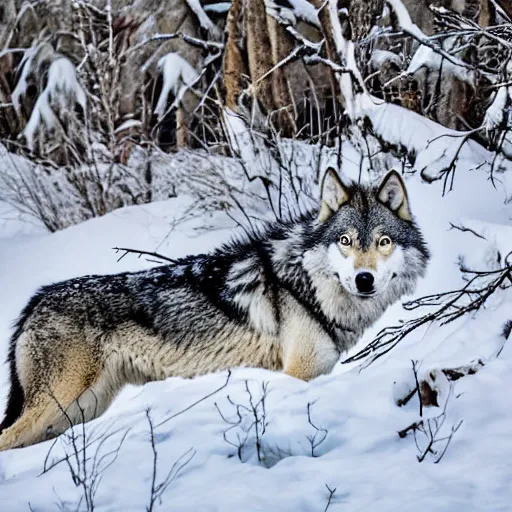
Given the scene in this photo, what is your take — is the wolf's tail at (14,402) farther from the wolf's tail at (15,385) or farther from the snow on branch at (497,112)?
the snow on branch at (497,112)

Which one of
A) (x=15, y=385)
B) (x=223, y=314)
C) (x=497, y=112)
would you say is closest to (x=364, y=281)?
(x=223, y=314)

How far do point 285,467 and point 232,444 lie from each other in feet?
1.07

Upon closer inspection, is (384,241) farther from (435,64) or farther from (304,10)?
(304,10)

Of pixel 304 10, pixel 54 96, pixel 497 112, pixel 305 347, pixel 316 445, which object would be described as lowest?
pixel 54 96

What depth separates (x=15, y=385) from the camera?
15.7ft

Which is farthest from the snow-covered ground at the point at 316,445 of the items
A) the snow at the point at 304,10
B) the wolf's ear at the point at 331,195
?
the snow at the point at 304,10

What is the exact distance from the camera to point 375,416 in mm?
3607

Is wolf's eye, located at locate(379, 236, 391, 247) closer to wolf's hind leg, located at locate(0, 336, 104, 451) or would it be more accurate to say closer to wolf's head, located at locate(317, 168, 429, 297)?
wolf's head, located at locate(317, 168, 429, 297)

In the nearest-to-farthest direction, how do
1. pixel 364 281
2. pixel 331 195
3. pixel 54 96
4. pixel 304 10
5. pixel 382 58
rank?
pixel 364 281, pixel 331 195, pixel 382 58, pixel 304 10, pixel 54 96

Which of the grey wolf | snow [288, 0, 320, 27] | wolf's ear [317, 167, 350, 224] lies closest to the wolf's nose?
the grey wolf

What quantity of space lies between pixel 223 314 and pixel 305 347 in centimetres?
59

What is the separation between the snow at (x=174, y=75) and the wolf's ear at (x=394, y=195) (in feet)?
33.7

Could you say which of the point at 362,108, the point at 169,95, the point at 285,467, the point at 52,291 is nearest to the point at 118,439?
the point at 285,467

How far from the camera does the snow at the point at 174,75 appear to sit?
14.6 meters
